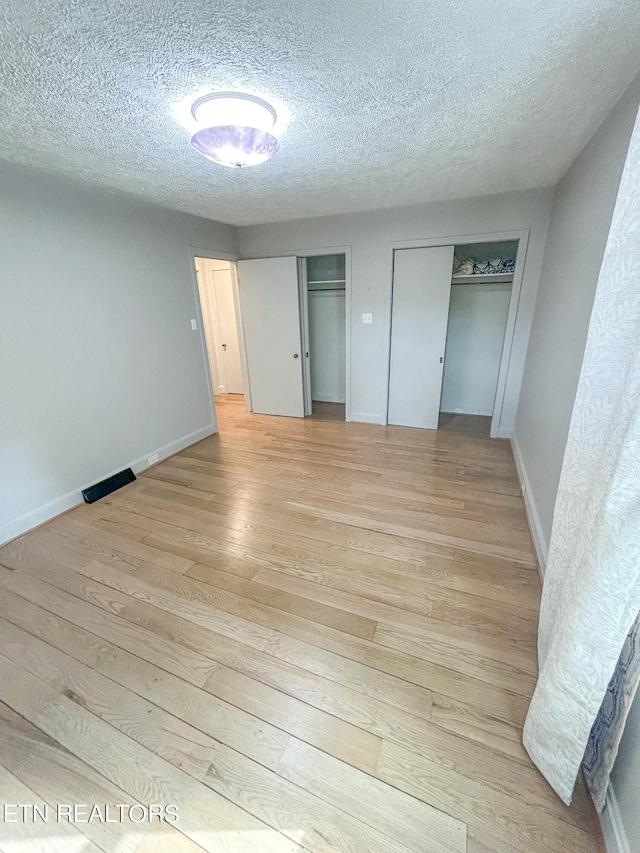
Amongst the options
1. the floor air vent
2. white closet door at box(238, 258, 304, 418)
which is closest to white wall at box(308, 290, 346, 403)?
white closet door at box(238, 258, 304, 418)

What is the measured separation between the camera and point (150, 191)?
2.67 m

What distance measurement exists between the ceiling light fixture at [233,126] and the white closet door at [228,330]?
3.54m

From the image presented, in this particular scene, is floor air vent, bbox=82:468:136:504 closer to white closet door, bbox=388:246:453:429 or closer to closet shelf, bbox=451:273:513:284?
white closet door, bbox=388:246:453:429

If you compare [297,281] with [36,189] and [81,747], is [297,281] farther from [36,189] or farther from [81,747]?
[81,747]

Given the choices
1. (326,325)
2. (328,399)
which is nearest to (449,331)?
(326,325)

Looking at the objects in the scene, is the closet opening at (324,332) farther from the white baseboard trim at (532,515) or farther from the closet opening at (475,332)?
the white baseboard trim at (532,515)

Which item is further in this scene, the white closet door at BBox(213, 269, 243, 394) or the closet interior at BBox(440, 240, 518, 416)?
the white closet door at BBox(213, 269, 243, 394)

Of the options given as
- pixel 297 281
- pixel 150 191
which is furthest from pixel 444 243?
pixel 150 191

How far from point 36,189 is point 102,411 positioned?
62.3 inches

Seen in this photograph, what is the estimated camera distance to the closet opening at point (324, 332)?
181 inches

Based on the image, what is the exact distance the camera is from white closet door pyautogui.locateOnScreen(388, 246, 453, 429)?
3.63 meters

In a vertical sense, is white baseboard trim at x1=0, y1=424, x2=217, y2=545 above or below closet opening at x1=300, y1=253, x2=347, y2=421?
below

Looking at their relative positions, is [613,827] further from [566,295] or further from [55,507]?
[55,507]

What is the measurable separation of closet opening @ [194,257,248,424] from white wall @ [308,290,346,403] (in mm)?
1141
